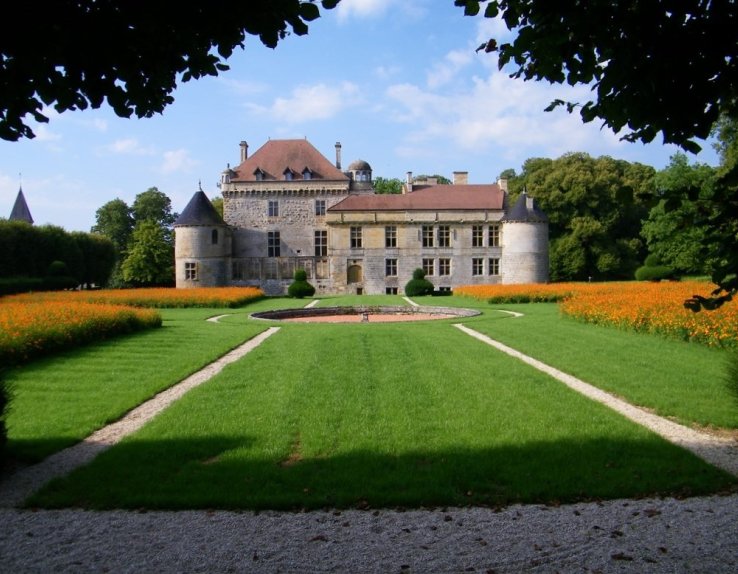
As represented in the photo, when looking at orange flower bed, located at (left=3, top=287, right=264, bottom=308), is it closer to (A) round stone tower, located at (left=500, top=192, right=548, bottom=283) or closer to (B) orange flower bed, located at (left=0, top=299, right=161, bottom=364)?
(B) orange flower bed, located at (left=0, top=299, right=161, bottom=364)

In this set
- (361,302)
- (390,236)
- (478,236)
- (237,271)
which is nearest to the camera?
(361,302)

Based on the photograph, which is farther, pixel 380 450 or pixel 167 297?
pixel 167 297

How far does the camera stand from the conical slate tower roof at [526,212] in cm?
3909

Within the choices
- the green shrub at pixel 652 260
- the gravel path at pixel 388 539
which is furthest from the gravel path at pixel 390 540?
the green shrub at pixel 652 260

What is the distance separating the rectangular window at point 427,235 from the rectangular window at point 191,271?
14437mm

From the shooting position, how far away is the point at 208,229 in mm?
40688

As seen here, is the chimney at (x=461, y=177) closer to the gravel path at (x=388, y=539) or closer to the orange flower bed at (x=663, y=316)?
the orange flower bed at (x=663, y=316)

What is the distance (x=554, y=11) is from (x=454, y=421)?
4.44m

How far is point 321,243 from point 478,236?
1041cm

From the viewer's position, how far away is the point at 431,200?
43062 mm

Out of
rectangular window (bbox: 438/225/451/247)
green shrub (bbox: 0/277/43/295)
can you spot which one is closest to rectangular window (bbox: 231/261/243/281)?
green shrub (bbox: 0/277/43/295)

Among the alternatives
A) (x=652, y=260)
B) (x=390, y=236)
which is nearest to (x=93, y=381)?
(x=390, y=236)

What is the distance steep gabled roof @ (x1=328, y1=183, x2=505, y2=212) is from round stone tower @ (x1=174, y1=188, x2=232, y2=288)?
7575 millimetres

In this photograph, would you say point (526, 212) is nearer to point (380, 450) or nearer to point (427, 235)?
point (427, 235)
